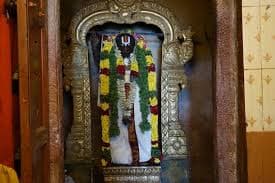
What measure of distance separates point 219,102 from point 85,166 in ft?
5.76

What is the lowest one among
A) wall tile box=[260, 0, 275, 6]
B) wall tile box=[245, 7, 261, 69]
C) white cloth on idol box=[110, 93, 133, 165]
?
white cloth on idol box=[110, 93, 133, 165]

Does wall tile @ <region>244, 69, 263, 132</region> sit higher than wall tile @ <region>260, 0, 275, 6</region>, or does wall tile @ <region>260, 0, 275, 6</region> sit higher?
wall tile @ <region>260, 0, 275, 6</region>

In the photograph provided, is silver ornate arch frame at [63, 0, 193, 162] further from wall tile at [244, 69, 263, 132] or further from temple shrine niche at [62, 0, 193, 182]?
wall tile at [244, 69, 263, 132]

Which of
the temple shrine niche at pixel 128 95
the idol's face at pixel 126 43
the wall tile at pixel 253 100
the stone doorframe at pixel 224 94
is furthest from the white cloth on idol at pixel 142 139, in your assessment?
the wall tile at pixel 253 100

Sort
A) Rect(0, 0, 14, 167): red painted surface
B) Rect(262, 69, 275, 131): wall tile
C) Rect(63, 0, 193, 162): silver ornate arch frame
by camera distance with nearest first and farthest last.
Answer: Rect(262, 69, 275, 131): wall tile → Rect(0, 0, 14, 167): red painted surface → Rect(63, 0, 193, 162): silver ornate arch frame

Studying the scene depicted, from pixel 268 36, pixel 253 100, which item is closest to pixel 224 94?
pixel 253 100

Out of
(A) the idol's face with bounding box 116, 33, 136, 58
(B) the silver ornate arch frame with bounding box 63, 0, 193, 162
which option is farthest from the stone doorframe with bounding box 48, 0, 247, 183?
(A) the idol's face with bounding box 116, 33, 136, 58

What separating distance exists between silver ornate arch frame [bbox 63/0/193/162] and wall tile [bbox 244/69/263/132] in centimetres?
170

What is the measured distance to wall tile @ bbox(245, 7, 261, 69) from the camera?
1789mm

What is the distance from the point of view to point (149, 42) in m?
3.68

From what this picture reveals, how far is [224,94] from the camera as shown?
6.71ft

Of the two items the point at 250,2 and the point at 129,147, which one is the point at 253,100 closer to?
the point at 250,2

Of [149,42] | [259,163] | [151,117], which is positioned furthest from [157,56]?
[259,163]

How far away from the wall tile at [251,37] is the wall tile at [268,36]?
0.02 meters
